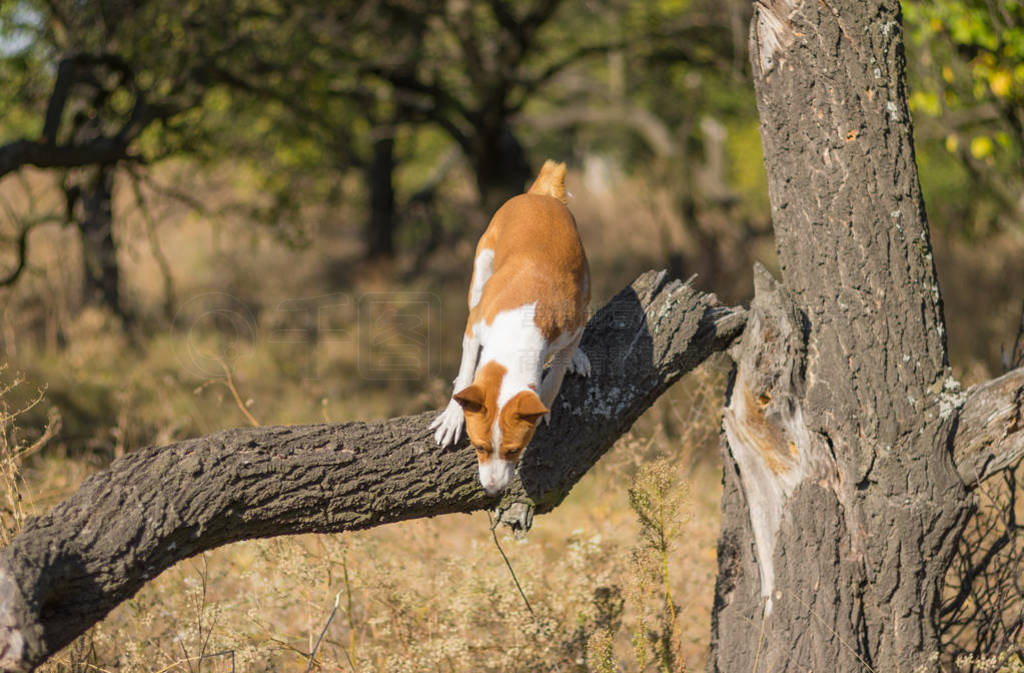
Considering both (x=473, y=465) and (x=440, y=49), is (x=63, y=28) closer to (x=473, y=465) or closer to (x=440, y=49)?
(x=440, y=49)

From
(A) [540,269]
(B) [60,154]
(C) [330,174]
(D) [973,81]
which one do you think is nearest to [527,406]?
(A) [540,269]

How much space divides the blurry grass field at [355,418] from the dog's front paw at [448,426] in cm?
77

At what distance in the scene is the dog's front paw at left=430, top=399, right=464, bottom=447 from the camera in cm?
331

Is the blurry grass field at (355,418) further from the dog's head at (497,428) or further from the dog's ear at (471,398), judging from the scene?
the dog's ear at (471,398)

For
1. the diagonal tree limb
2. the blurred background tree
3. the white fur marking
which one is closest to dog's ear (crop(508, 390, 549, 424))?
the white fur marking

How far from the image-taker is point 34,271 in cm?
695

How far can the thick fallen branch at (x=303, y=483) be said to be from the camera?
8.82 ft

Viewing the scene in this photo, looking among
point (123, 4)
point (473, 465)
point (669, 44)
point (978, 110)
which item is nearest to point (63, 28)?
point (123, 4)

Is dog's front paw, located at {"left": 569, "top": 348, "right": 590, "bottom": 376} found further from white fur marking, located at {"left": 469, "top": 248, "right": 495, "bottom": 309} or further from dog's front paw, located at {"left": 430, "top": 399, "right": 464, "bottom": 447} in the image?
white fur marking, located at {"left": 469, "top": 248, "right": 495, "bottom": 309}

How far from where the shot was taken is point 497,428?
3.16 m

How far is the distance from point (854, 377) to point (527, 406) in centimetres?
134

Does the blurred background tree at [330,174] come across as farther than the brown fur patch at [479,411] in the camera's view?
Yes

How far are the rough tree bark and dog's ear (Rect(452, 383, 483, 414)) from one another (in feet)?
3.84

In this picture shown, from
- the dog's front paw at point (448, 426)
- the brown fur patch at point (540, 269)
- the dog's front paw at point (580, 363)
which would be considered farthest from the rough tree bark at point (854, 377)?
the dog's front paw at point (448, 426)
